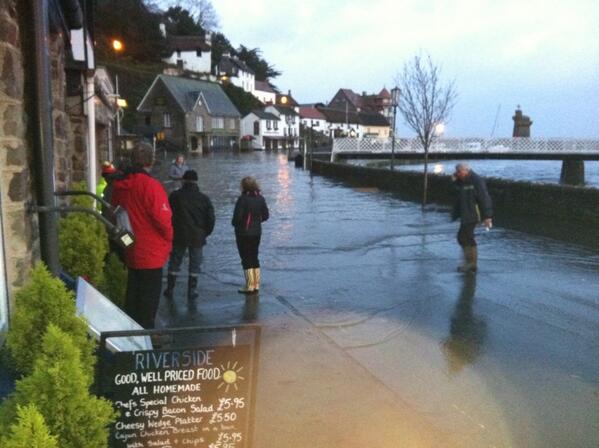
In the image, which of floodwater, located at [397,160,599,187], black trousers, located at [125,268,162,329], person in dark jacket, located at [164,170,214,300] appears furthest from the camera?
floodwater, located at [397,160,599,187]

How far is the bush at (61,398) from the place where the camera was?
2.46 m

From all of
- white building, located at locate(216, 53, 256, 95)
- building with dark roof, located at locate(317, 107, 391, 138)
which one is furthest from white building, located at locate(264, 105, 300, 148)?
building with dark roof, located at locate(317, 107, 391, 138)

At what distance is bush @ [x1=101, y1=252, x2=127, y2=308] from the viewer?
6172 mm

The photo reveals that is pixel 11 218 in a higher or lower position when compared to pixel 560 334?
higher

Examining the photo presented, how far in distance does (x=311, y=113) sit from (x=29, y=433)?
115177 millimetres

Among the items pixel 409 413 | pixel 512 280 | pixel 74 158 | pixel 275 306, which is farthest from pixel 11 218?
pixel 512 280

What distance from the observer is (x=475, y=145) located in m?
45.9

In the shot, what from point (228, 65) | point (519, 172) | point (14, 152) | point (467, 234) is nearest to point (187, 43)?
point (228, 65)

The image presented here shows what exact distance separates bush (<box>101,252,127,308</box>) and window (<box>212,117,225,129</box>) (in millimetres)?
80319

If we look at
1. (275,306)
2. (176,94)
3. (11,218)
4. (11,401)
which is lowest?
(275,306)

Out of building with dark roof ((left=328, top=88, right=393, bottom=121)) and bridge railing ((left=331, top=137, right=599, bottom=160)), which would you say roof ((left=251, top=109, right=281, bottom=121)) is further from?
bridge railing ((left=331, top=137, right=599, bottom=160))

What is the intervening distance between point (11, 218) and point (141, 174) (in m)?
1.70

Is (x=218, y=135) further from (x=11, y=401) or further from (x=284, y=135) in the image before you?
(x=11, y=401)

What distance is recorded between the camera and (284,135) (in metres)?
106
